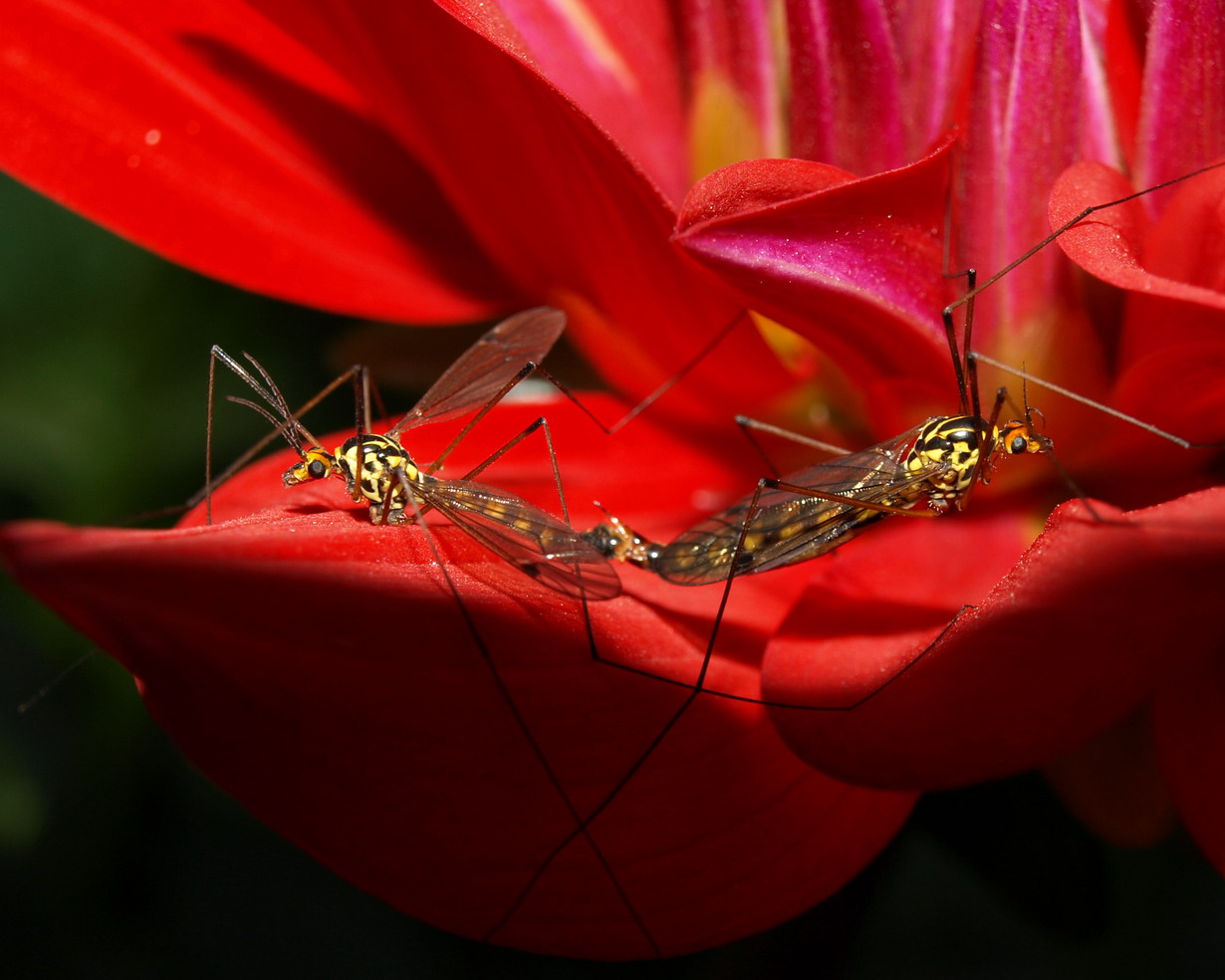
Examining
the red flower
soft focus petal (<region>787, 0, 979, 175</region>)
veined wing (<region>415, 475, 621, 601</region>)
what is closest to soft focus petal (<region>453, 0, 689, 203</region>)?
the red flower

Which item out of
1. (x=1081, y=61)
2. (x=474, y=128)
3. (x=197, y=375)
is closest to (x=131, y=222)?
(x=474, y=128)

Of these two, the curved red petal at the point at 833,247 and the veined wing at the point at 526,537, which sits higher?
the curved red petal at the point at 833,247

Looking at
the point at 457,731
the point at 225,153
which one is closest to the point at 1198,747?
the point at 457,731

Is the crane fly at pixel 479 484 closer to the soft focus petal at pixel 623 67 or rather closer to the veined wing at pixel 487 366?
the veined wing at pixel 487 366

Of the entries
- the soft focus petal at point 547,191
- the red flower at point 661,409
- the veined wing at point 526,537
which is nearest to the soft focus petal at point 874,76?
the red flower at point 661,409

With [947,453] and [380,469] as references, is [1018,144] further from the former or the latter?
[380,469]

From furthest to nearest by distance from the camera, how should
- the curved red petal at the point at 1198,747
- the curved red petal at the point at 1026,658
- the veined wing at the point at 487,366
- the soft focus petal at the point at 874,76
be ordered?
the veined wing at the point at 487,366
the soft focus petal at the point at 874,76
the curved red petal at the point at 1198,747
the curved red petal at the point at 1026,658
